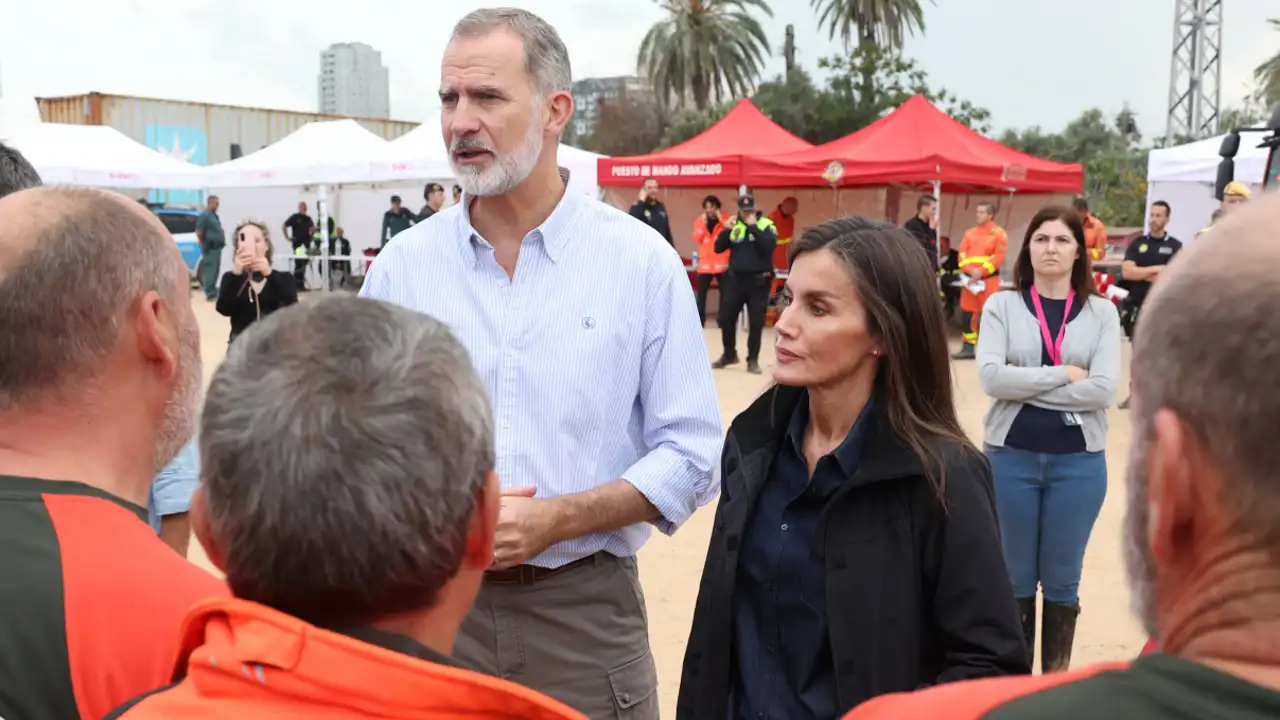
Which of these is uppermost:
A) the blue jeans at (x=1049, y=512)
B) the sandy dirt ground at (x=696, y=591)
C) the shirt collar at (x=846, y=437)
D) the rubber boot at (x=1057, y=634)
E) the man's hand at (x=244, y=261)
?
the man's hand at (x=244, y=261)

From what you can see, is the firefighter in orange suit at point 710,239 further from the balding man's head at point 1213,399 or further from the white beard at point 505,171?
the balding man's head at point 1213,399

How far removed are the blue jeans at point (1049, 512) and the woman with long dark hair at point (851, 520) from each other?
77.8 inches

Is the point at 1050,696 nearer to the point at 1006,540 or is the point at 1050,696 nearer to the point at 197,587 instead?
the point at 197,587

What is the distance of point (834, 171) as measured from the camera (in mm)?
15672

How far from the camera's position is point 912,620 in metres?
2.18

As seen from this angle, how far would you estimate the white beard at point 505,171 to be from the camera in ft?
8.16

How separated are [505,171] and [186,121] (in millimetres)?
37478

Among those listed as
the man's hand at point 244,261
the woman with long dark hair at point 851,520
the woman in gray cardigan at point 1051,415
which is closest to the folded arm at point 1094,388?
the woman in gray cardigan at point 1051,415

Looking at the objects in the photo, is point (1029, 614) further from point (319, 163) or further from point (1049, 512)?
point (319, 163)

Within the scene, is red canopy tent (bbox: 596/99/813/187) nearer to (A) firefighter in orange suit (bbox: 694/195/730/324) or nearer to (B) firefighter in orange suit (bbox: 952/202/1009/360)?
(A) firefighter in orange suit (bbox: 694/195/730/324)

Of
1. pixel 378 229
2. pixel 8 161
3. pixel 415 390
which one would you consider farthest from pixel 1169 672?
pixel 378 229

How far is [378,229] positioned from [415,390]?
88.4 feet

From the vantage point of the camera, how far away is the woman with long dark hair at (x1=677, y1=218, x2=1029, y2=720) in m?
2.16

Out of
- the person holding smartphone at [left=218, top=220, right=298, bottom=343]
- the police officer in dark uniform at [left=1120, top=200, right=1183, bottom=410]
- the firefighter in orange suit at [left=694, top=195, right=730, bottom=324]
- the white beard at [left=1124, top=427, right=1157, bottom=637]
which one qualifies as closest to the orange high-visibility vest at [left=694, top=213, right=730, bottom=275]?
the firefighter in orange suit at [left=694, top=195, right=730, bottom=324]
